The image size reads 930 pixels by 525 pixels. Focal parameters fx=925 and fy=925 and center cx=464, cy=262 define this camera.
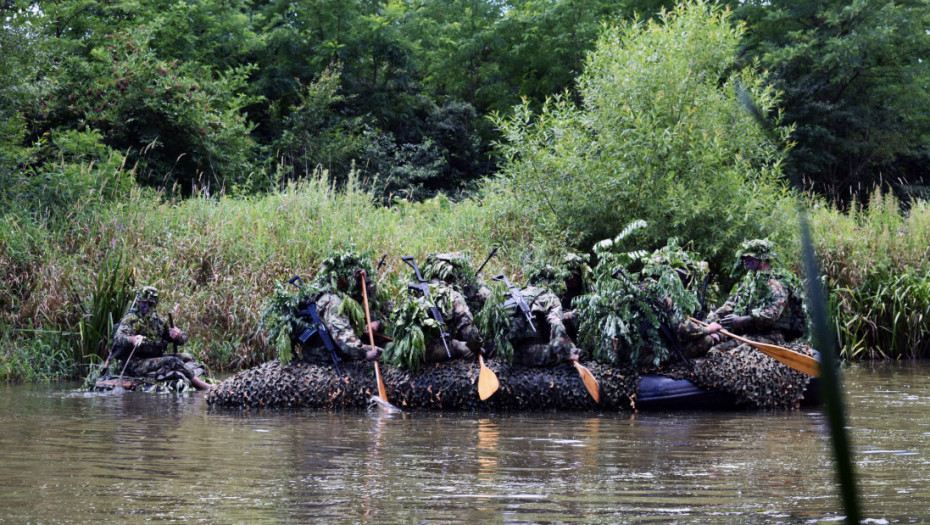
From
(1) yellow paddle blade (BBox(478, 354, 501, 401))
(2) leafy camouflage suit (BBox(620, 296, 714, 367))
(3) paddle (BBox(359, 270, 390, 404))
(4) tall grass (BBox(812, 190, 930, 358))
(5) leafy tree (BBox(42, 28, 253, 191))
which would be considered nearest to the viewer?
(1) yellow paddle blade (BBox(478, 354, 501, 401))

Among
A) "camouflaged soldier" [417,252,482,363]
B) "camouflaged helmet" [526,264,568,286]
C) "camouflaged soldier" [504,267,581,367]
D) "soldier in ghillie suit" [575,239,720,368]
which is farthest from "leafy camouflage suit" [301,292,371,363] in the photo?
"soldier in ghillie suit" [575,239,720,368]

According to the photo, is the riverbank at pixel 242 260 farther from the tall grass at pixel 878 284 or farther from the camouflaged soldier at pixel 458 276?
the camouflaged soldier at pixel 458 276

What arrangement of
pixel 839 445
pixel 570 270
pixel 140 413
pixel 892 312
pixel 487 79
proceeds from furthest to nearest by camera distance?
pixel 487 79 → pixel 892 312 → pixel 570 270 → pixel 140 413 → pixel 839 445

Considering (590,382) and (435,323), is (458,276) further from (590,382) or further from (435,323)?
(590,382)

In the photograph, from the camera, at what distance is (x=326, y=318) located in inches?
365

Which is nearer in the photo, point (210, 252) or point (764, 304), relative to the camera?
point (764, 304)

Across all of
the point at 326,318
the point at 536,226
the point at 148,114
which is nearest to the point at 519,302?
the point at 326,318

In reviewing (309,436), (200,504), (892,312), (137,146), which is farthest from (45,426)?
(137,146)

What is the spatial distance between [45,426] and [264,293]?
211 inches

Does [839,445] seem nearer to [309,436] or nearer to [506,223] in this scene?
[309,436]

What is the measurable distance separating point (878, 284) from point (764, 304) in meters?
5.18

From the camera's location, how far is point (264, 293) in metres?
12.6

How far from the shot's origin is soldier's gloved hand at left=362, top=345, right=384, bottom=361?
30.0ft

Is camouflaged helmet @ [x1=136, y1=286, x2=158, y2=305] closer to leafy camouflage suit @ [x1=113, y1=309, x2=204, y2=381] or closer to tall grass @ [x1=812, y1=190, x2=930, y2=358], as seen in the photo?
leafy camouflage suit @ [x1=113, y1=309, x2=204, y2=381]
